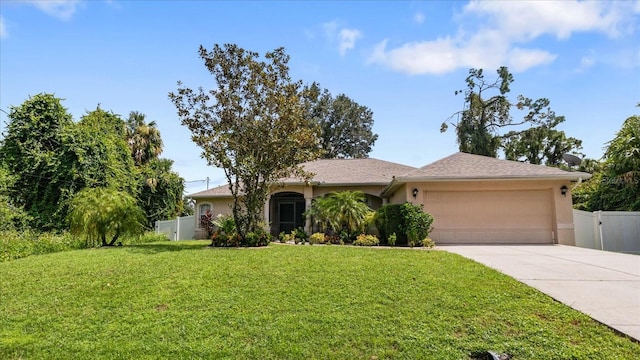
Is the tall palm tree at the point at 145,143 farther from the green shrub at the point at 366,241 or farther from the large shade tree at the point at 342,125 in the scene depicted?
the green shrub at the point at 366,241

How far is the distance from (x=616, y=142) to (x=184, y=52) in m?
17.8

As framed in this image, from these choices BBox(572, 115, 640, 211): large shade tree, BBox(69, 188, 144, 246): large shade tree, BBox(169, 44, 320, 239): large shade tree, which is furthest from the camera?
BBox(572, 115, 640, 211): large shade tree

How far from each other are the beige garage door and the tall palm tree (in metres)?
20.7

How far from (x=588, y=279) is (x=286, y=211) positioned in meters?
14.4

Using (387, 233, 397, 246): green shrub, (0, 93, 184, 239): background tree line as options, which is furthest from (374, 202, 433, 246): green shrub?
(0, 93, 184, 239): background tree line

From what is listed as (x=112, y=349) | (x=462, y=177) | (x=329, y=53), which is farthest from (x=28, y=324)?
(x=462, y=177)

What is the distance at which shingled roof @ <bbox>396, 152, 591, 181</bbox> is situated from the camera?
13547 mm

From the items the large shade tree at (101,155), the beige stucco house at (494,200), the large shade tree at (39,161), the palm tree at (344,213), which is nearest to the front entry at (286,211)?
the palm tree at (344,213)

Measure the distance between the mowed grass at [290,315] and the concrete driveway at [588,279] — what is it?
13.8 inches

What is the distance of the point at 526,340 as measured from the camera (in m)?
4.31

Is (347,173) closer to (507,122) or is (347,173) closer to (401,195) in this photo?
(401,195)

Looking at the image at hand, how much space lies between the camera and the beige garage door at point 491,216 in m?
14.1

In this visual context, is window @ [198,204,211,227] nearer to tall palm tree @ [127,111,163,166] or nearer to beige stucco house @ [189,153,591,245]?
beige stucco house @ [189,153,591,245]

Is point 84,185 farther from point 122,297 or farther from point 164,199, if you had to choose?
point 122,297
